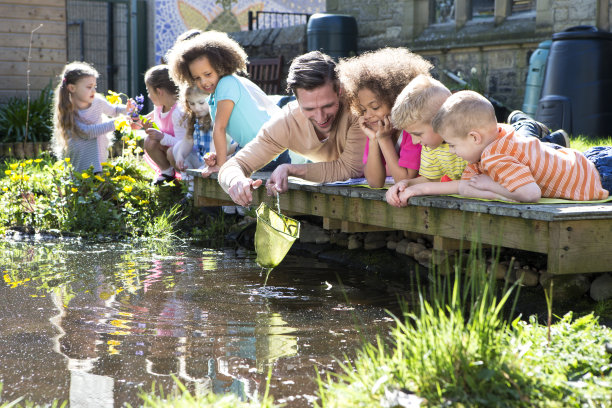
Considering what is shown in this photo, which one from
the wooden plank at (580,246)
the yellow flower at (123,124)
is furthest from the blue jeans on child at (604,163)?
the yellow flower at (123,124)

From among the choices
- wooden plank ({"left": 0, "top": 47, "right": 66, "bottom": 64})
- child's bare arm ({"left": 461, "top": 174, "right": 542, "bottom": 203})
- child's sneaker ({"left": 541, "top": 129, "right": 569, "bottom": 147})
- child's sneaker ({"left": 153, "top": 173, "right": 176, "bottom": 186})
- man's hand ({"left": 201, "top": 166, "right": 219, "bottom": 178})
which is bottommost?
child's sneaker ({"left": 153, "top": 173, "right": 176, "bottom": 186})

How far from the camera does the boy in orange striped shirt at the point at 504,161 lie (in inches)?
140

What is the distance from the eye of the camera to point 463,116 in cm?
352

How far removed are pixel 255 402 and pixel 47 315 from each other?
1805mm

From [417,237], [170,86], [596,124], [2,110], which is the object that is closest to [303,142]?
[417,237]

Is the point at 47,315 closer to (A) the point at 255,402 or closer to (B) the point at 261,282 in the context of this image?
(B) the point at 261,282

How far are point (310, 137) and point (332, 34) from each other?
9.11 meters

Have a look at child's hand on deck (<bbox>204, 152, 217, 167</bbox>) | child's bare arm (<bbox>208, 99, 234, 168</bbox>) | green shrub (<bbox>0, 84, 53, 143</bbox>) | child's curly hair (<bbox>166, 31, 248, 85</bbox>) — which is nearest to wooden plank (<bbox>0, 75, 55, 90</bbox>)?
green shrub (<bbox>0, 84, 53, 143</bbox>)

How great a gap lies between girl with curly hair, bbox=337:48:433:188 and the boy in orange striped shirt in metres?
0.48

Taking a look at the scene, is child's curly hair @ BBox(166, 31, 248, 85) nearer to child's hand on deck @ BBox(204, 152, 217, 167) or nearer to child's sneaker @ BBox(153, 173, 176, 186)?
child's hand on deck @ BBox(204, 152, 217, 167)

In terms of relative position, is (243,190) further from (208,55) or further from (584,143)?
(584,143)

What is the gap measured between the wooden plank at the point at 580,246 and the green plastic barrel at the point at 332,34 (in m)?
10.4

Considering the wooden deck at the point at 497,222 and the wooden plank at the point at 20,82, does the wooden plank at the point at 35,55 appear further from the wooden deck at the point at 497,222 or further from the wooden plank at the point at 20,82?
the wooden deck at the point at 497,222

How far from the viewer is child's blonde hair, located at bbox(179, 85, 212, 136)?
6.71 meters
